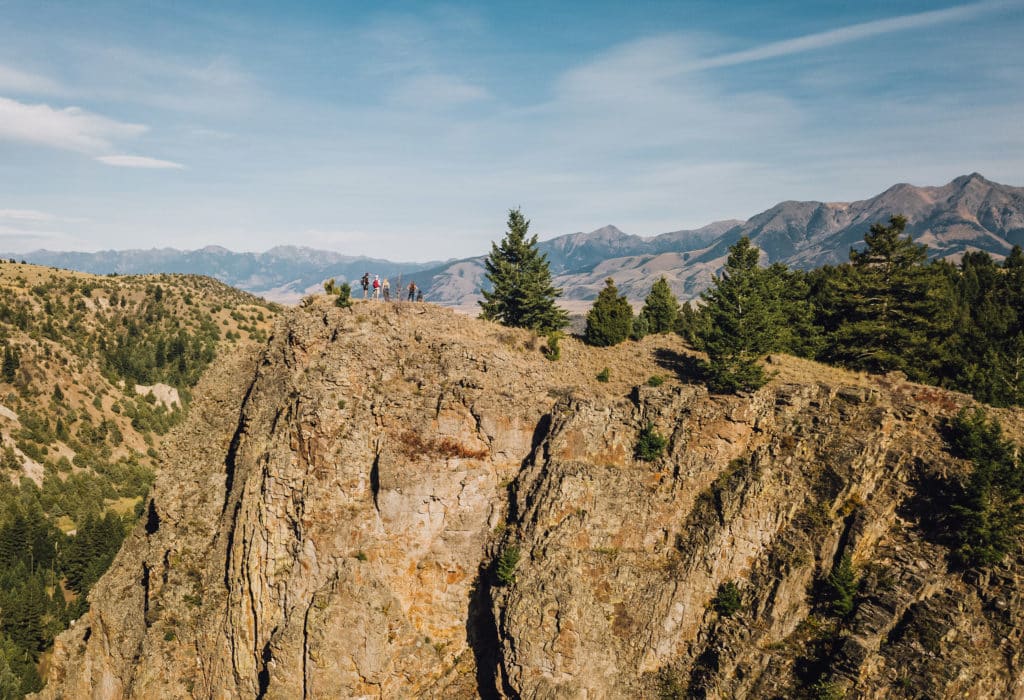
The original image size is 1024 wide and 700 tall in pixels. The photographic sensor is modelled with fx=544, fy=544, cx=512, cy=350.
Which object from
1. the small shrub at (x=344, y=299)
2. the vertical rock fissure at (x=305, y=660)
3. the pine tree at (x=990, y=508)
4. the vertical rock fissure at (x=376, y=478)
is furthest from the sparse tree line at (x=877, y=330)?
the vertical rock fissure at (x=305, y=660)

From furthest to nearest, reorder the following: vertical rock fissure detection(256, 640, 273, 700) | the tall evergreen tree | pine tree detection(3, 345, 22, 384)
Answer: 1. pine tree detection(3, 345, 22, 384)
2. the tall evergreen tree
3. vertical rock fissure detection(256, 640, 273, 700)

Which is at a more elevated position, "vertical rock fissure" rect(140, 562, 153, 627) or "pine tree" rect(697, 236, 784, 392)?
"pine tree" rect(697, 236, 784, 392)

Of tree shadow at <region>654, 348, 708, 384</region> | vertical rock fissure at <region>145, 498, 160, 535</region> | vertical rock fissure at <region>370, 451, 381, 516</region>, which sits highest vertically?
tree shadow at <region>654, 348, 708, 384</region>

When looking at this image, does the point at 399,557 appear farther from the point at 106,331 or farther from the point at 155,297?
the point at 155,297

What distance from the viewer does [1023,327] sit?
53.5 m

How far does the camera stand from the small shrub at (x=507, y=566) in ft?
122

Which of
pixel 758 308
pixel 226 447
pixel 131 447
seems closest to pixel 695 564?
pixel 758 308

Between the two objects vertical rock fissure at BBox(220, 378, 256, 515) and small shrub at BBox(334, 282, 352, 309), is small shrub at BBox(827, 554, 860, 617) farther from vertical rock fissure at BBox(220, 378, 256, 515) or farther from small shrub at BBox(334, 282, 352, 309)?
vertical rock fissure at BBox(220, 378, 256, 515)

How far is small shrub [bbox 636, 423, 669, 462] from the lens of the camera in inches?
1582

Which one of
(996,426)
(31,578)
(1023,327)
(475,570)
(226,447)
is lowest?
(31,578)

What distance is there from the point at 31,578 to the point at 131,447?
54.0 meters

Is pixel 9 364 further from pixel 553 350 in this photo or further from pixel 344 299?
pixel 553 350

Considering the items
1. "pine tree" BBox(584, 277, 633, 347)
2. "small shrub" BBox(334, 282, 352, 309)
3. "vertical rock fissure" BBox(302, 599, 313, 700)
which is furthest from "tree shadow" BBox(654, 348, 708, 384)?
"vertical rock fissure" BBox(302, 599, 313, 700)

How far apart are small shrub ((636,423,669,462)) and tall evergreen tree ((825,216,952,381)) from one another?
20118 mm
